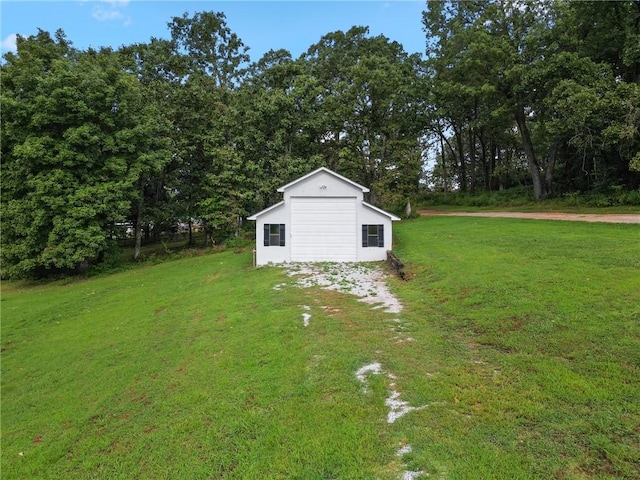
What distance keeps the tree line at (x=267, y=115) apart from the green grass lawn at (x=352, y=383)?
13451 mm

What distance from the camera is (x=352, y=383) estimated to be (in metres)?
5.50

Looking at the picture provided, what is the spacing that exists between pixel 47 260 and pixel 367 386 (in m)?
23.1

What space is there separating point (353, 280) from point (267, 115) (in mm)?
20676

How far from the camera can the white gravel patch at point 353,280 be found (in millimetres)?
10598

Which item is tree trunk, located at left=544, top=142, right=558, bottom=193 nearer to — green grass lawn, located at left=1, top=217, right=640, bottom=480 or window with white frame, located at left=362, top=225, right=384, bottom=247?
window with white frame, located at left=362, top=225, right=384, bottom=247

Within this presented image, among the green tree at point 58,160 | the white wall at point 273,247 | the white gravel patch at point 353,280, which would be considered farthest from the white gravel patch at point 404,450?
the green tree at point 58,160

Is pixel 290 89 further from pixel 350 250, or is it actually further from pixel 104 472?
pixel 104 472

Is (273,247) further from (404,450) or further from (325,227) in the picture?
(404,450)

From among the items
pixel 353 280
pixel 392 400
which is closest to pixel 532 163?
pixel 353 280

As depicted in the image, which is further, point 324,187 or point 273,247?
point 273,247

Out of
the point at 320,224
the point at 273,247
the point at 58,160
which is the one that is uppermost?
the point at 58,160

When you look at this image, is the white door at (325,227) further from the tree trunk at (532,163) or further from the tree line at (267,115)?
the tree trunk at (532,163)

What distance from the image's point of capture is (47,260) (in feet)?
70.2

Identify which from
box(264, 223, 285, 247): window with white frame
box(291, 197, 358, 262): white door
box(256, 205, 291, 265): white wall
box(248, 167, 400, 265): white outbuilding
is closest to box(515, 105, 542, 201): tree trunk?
box(248, 167, 400, 265): white outbuilding
